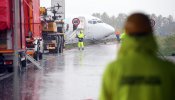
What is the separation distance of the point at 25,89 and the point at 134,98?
9463 millimetres

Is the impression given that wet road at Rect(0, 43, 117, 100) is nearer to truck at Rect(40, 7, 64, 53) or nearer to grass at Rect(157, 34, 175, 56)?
grass at Rect(157, 34, 175, 56)

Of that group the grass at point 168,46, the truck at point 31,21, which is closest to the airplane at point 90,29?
the grass at point 168,46

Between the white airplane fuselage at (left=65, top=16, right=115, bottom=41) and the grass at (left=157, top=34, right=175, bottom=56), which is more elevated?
the white airplane fuselage at (left=65, top=16, right=115, bottom=41)

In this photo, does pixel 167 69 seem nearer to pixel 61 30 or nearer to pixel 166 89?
pixel 166 89

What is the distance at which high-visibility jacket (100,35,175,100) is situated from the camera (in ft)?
10.5

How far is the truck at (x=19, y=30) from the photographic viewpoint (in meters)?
15.5

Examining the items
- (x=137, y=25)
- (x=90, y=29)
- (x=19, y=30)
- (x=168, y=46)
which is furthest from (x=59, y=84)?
(x=90, y=29)

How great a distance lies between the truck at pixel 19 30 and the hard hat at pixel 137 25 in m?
9.82

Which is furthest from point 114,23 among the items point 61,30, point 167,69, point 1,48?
point 167,69

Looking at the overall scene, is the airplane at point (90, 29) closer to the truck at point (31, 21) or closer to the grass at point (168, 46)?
the grass at point (168, 46)

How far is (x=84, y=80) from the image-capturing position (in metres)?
14.3

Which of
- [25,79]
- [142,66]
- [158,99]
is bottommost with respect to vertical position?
[25,79]

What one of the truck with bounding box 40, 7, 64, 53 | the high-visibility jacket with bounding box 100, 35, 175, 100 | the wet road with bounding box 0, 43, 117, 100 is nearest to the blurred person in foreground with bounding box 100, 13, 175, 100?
the high-visibility jacket with bounding box 100, 35, 175, 100

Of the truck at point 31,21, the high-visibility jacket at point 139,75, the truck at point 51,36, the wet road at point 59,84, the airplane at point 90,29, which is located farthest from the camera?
the airplane at point 90,29
